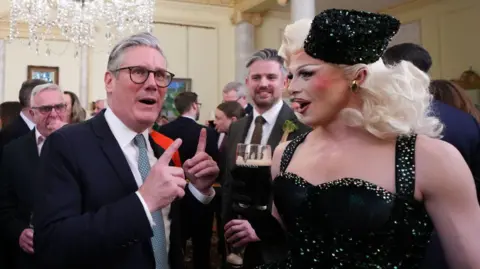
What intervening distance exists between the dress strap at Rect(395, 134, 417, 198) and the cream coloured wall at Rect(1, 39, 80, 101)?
8507 millimetres

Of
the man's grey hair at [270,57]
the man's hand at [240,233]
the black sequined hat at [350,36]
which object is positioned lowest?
the man's hand at [240,233]

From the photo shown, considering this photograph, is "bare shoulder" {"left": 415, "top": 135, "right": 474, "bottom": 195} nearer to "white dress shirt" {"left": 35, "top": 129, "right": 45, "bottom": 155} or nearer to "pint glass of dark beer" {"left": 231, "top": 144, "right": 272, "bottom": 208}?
"pint glass of dark beer" {"left": 231, "top": 144, "right": 272, "bottom": 208}

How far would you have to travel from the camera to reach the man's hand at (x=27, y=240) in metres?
2.38

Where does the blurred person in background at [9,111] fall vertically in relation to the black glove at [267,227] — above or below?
above

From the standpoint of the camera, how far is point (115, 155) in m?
1.50

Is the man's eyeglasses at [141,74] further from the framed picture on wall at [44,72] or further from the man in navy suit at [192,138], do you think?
the framed picture on wall at [44,72]

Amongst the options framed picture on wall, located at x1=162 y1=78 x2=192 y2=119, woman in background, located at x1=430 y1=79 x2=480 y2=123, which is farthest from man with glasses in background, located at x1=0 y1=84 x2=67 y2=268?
framed picture on wall, located at x1=162 y1=78 x2=192 y2=119

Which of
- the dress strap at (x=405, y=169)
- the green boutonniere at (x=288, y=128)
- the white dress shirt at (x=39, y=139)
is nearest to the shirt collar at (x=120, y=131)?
the dress strap at (x=405, y=169)

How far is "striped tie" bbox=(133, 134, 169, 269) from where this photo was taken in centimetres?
155

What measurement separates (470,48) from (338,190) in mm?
7632

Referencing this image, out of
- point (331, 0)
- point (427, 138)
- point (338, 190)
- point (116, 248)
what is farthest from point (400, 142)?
point (331, 0)

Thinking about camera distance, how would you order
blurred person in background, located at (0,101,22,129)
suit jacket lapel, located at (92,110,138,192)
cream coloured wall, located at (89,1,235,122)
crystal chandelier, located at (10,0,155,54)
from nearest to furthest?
suit jacket lapel, located at (92,110,138,192) → blurred person in background, located at (0,101,22,129) → crystal chandelier, located at (10,0,155,54) → cream coloured wall, located at (89,1,235,122)

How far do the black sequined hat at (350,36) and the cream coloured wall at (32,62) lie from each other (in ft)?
27.4

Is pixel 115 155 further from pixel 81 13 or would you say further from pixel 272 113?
pixel 81 13
